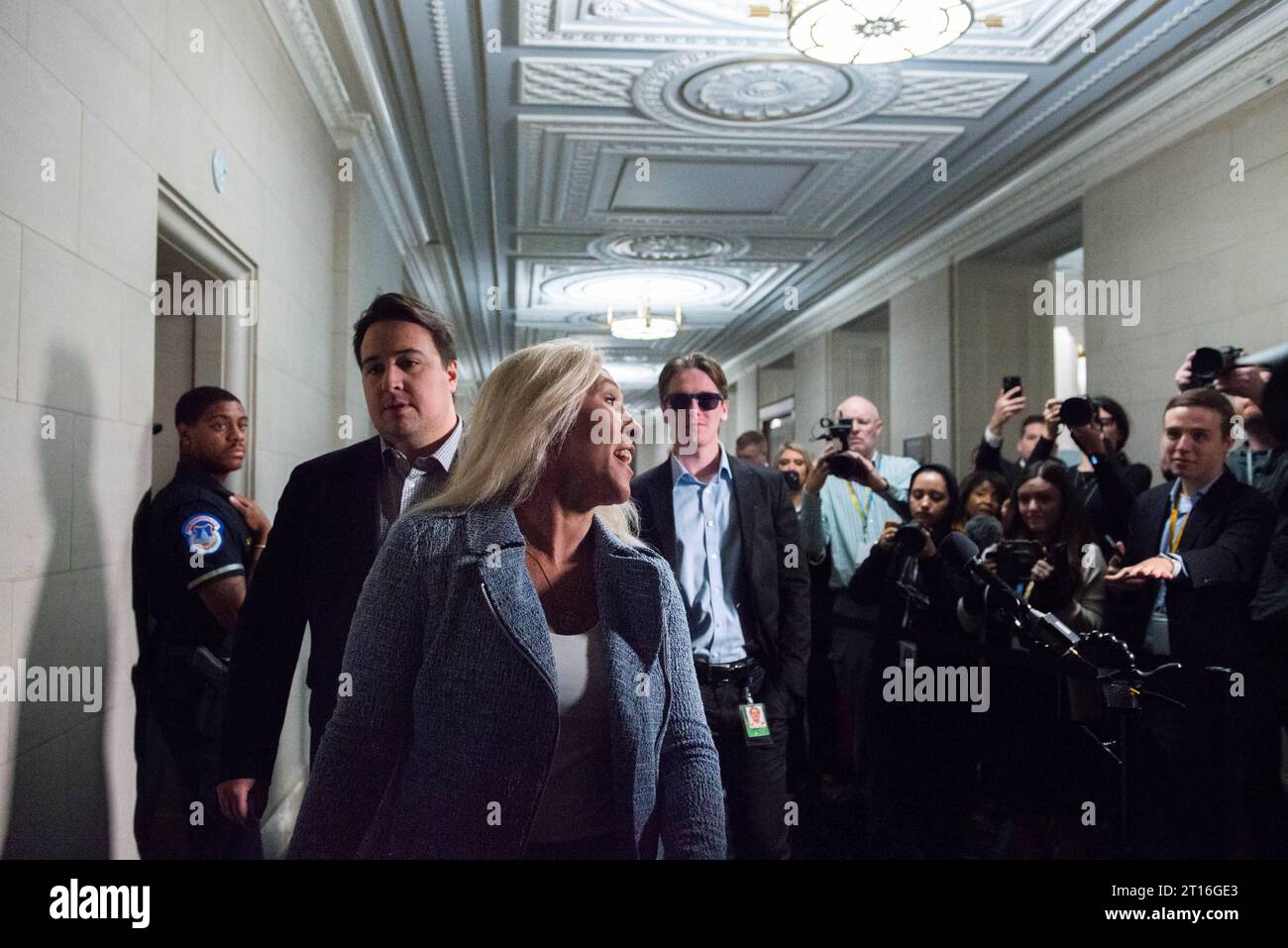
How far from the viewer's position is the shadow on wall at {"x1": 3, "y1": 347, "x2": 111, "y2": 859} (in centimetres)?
159

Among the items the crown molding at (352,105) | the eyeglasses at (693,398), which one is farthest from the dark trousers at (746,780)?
the crown molding at (352,105)

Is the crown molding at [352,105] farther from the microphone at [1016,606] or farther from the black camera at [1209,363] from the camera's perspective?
the black camera at [1209,363]

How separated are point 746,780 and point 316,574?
3.64 ft

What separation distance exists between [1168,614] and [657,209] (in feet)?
14.3

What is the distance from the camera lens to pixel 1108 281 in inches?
192

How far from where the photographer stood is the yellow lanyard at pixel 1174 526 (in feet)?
8.14

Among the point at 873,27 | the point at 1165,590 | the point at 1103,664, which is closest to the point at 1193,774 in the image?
the point at 1165,590

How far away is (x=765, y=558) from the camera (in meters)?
2.29

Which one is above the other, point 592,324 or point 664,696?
point 592,324

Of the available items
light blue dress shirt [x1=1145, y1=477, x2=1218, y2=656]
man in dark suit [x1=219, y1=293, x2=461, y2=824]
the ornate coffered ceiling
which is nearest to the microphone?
light blue dress shirt [x1=1145, y1=477, x2=1218, y2=656]

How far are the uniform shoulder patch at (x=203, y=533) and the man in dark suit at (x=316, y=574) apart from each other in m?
0.35
